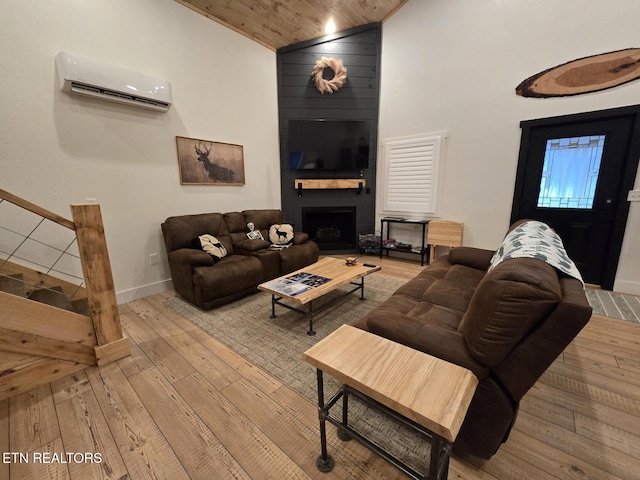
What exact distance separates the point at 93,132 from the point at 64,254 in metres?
1.21

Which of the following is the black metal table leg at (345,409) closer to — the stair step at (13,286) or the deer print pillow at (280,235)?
the stair step at (13,286)

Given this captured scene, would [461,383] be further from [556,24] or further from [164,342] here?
[556,24]

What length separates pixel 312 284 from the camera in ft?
7.49

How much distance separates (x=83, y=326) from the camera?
1737mm

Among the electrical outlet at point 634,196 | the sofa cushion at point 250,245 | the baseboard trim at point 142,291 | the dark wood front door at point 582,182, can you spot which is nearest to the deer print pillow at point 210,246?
the sofa cushion at point 250,245

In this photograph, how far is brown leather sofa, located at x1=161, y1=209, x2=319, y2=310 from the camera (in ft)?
8.52

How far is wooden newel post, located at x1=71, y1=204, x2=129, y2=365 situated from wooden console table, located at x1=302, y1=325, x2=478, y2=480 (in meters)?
1.61

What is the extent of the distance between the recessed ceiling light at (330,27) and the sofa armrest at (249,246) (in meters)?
3.39

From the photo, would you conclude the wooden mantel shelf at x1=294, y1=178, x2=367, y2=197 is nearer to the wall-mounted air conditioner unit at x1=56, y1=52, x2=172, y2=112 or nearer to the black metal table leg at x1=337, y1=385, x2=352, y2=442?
the wall-mounted air conditioner unit at x1=56, y1=52, x2=172, y2=112

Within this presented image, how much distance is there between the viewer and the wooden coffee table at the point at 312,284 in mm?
2096

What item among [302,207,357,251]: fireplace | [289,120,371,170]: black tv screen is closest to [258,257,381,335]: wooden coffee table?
[302,207,357,251]: fireplace

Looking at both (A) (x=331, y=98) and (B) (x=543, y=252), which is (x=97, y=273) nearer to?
(B) (x=543, y=252)

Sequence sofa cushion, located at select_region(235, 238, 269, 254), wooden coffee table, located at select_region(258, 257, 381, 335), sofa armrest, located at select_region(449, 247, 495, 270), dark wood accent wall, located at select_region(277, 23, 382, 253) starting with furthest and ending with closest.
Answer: dark wood accent wall, located at select_region(277, 23, 382, 253)
sofa cushion, located at select_region(235, 238, 269, 254)
sofa armrest, located at select_region(449, 247, 495, 270)
wooden coffee table, located at select_region(258, 257, 381, 335)

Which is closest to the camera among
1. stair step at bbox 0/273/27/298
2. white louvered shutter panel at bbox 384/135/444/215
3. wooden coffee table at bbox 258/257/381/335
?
stair step at bbox 0/273/27/298
